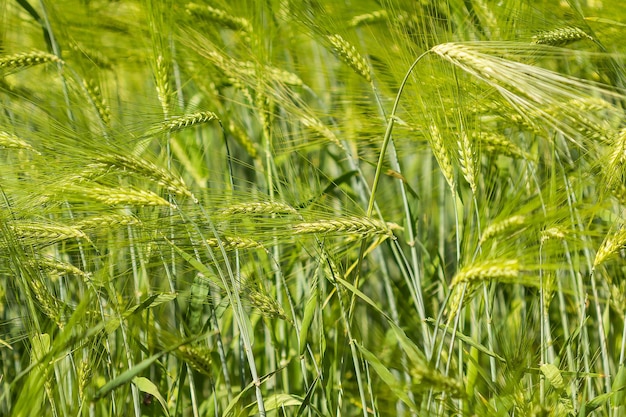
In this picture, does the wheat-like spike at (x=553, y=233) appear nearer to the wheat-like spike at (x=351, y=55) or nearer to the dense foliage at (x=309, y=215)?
the dense foliage at (x=309, y=215)

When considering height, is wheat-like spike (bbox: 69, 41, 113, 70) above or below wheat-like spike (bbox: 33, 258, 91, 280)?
above

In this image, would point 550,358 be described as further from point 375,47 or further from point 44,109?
point 44,109

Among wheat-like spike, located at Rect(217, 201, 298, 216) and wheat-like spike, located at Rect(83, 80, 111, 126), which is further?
wheat-like spike, located at Rect(83, 80, 111, 126)

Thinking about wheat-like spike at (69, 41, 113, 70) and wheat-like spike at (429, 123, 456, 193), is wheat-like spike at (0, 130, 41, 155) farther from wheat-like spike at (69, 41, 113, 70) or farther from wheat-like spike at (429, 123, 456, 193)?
wheat-like spike at (429, 123, 456, 193)

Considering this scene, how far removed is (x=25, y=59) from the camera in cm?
139

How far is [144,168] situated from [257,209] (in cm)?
18

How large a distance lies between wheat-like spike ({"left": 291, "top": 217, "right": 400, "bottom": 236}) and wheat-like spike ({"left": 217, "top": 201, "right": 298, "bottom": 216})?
0.07 metres

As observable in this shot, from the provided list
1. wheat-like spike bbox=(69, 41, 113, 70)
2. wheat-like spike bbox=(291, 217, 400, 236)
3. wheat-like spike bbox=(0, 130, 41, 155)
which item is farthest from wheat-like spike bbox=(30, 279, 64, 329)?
wheat-like spike bbox=(69, 41, 113, 70)

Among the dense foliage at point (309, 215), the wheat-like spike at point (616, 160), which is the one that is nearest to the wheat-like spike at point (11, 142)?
the dense foliage at point (309, 215)

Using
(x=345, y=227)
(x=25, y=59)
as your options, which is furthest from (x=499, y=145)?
(x=25, y=59)

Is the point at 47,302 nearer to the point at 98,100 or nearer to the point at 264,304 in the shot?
the point at 264,304

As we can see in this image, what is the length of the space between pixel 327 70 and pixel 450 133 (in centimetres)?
76

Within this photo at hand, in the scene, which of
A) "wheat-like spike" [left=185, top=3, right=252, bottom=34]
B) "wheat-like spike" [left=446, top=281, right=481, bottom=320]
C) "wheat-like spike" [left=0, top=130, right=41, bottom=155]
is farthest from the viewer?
"wheat-like spike" [left=185, top=3, right=252, bottom=34]

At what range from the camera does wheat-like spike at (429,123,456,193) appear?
3.66ft
